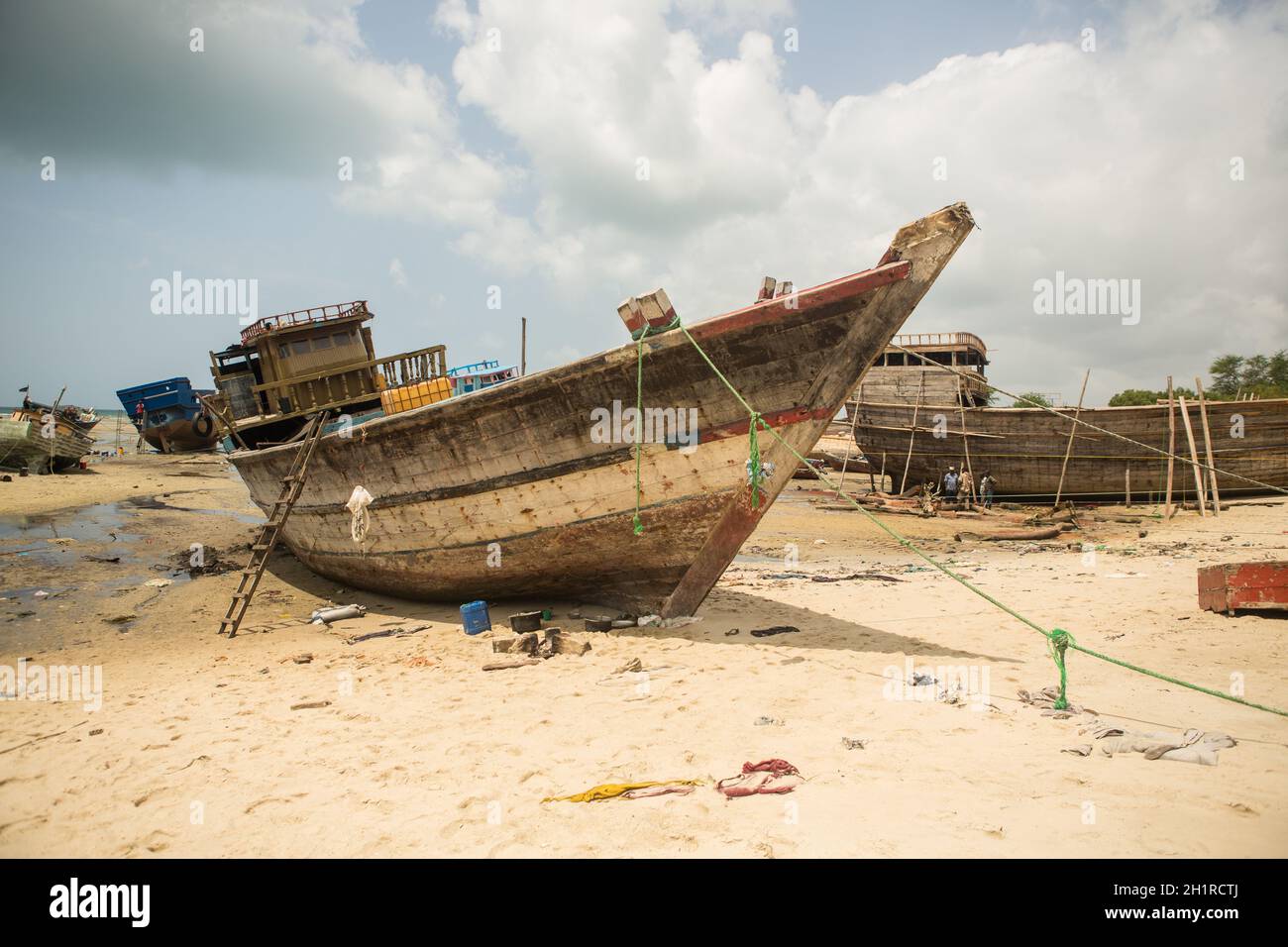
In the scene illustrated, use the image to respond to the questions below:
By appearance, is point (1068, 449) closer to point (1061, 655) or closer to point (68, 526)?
point (1061, 655)

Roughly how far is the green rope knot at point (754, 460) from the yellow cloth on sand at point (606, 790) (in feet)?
10.7

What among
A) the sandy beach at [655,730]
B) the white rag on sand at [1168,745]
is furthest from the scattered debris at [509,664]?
the white rag on sand at [1168,745]

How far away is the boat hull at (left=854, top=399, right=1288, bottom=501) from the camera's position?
1773 cm

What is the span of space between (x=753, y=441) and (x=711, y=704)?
249 cm

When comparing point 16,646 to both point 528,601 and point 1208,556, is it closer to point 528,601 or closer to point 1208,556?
point 528,601

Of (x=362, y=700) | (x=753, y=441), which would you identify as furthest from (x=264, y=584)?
(x=753, y=441)

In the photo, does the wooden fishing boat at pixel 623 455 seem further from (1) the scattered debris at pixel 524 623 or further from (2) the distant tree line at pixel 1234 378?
(2) the distant tree line at pixel 1234 378

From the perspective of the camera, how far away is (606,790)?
3.43 meters

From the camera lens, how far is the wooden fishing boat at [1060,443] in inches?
699

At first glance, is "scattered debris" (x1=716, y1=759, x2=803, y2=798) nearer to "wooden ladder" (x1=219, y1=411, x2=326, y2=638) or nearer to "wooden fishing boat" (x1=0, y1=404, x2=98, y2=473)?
"wooden ladder" (x1=219, y1=411, x2=326, y2=638)

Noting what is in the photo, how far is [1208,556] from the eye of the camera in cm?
1027

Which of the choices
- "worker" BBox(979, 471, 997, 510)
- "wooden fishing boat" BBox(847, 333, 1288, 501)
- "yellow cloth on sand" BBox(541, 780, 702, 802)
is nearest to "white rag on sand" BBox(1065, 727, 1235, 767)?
"yellow cloth on sand" BBox(541, 780, 702, 802)

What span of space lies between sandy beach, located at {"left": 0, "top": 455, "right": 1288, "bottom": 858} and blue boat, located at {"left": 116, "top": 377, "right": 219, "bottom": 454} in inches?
1075
